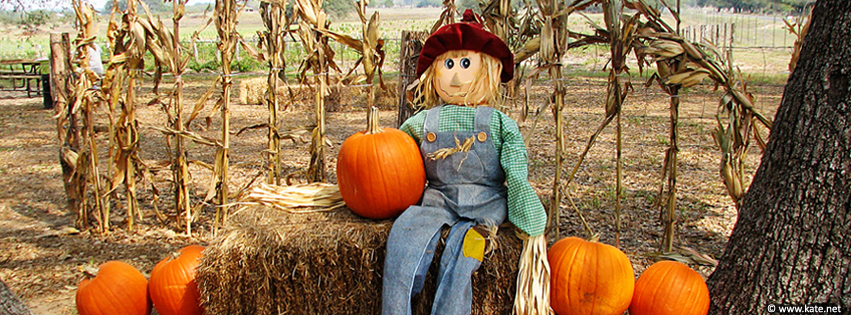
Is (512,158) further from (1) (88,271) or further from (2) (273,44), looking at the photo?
(1) (88,271)

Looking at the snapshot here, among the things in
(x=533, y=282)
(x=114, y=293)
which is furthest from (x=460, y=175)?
(x=114, y=293)

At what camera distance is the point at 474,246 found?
Result: 2.42 m

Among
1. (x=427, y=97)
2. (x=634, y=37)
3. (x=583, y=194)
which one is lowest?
(x=583, y=194)

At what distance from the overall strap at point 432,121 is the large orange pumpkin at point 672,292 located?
1.22 meters

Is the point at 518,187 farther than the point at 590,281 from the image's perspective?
Yes

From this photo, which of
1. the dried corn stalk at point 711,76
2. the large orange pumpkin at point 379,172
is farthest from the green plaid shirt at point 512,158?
the dried corn stalk at point 711,76

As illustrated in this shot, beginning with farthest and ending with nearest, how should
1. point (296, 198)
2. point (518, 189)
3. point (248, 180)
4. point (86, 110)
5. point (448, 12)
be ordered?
1. point (248, 180)
2. point (86, 110)
3. point (448, 12)
4. point (296, 198)
5. point (518, 189)

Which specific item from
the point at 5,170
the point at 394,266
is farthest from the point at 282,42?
the point at 5,170

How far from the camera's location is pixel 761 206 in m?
2.37

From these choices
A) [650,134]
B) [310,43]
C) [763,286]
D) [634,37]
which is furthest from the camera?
[650,134]

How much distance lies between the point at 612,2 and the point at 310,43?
1885 mm

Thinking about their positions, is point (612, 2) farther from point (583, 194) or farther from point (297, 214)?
Result: point (583, 194)

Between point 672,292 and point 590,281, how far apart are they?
38 centimetres

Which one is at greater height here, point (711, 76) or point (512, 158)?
point (711, 76)
